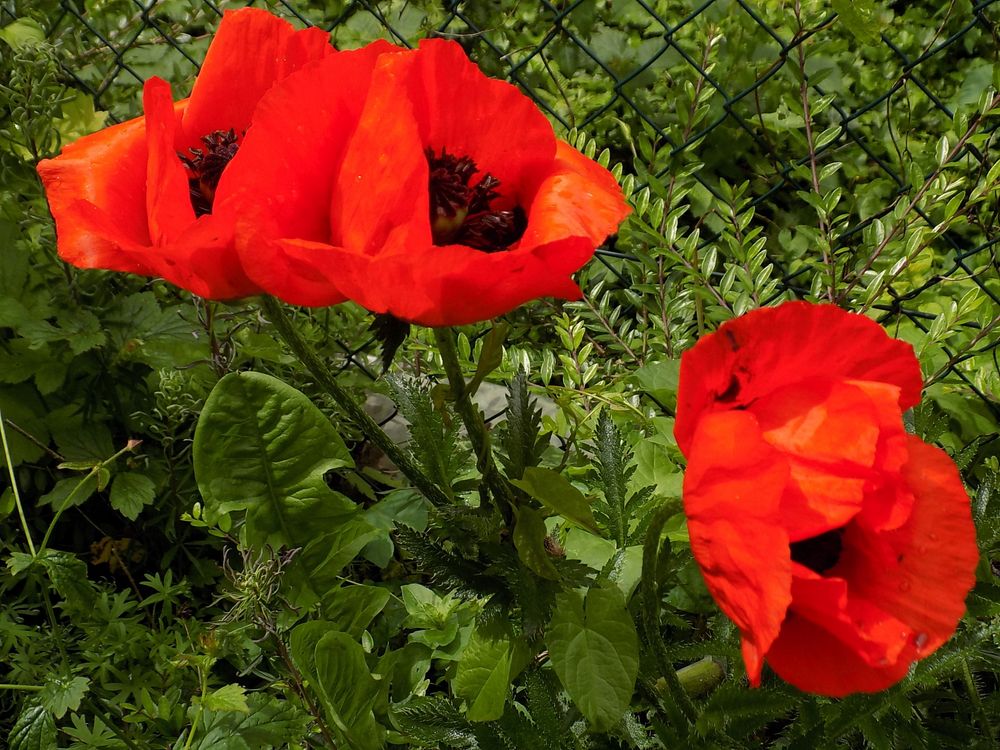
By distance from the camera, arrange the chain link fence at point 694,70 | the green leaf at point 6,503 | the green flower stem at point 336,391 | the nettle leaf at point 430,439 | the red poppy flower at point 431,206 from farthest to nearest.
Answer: the chain link fence at point 694,70 → the green leaf at point 6,503 → the nettle leaf at point 430,439 → the green flower stem at point 336,391 → the red poppy flower at point 431,206

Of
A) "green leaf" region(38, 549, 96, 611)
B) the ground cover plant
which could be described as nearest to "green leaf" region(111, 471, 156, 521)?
the ground cover plant

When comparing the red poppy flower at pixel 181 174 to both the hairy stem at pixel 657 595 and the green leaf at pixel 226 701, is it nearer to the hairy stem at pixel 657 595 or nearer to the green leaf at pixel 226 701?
the hairy stem at pixel 657 595

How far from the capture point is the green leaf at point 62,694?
109 centimetres

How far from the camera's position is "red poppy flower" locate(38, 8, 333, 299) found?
1.95 ft

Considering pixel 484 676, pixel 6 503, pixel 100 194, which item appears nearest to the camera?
pixel 100 194

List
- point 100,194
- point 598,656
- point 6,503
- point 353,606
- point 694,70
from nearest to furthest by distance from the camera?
point 100,194 < point 598,656 < point 353,606 < point 6,503 < point 694,70

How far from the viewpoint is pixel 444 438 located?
94cm

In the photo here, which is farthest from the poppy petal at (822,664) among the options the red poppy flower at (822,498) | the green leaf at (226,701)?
the green leaf at (226,701)

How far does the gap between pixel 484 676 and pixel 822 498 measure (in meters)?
0.45

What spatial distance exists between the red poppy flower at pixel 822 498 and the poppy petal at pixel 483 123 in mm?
180

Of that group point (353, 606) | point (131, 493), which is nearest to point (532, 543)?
point (353, 606)

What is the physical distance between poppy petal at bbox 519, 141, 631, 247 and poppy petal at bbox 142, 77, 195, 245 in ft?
0.72

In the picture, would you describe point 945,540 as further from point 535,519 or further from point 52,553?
point 52,553

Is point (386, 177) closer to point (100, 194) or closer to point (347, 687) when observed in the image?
point (100, 194)
